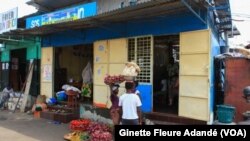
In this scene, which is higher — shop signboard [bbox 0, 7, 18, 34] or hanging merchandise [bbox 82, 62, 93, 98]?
shop signboard [bbox 0, 7, 18, 34]

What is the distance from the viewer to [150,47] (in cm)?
1038

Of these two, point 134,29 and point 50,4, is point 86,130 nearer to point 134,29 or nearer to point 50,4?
point 134,29

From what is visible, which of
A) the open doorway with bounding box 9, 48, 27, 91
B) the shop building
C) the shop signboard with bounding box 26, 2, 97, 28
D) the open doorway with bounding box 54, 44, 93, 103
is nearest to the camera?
the shop building

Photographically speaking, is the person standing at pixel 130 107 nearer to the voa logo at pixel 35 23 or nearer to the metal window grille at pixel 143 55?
the metal window grille at pixel 143 55

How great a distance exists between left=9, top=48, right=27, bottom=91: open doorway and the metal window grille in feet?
33.2

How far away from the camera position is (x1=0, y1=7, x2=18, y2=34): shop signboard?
16.3 m

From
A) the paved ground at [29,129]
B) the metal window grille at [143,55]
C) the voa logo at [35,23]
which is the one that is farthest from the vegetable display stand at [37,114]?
the metal window grille at [143,55]

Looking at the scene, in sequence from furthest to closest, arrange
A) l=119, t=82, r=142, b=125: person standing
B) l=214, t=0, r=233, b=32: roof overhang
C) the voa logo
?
the voa logo → l=214, t=0, r=233, b=32: roof overhang → l=119, t=82, r=142, b=125: person standing

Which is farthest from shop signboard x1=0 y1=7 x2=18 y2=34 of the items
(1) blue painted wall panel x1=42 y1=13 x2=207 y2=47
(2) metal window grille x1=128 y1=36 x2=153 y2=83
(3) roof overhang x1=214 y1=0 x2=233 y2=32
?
(3) roof overhang x1=214 y1=0 x2=233 y2=32

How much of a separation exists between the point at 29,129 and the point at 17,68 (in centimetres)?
915

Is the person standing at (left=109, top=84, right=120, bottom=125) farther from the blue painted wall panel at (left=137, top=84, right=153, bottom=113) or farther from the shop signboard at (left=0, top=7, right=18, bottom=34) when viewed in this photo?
the shop signboard at (left=0, top=7, right=18, bottom=34)

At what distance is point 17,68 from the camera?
1931cm

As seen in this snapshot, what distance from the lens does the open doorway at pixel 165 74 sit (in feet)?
41.0

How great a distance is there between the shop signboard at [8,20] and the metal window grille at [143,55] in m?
7.87
